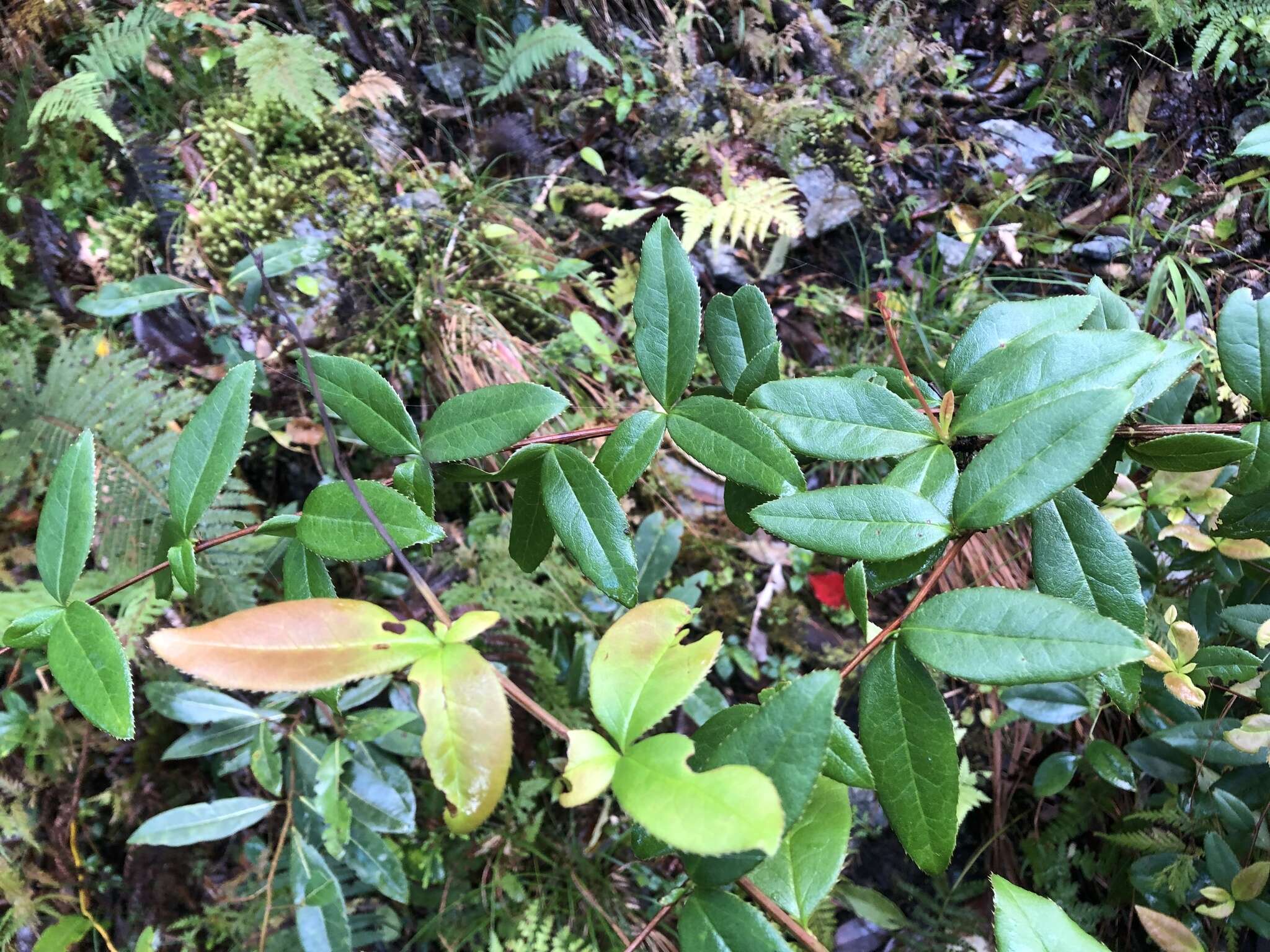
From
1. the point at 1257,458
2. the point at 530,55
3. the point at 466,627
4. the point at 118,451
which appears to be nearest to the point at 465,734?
the point at 466,627

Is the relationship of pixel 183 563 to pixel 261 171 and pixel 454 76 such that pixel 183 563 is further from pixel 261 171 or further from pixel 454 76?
pixel 454 76

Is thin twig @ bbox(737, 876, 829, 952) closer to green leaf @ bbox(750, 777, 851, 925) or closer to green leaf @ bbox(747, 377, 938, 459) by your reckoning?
green leaf @ bbox(750, 777, 851, 925)

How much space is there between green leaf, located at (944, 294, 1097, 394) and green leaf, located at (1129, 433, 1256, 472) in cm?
13

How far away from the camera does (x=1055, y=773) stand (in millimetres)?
1381

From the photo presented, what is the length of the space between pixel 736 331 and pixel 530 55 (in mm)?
2069

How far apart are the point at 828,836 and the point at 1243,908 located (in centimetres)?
102

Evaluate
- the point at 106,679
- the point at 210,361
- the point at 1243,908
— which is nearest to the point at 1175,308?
the point at 1243,908

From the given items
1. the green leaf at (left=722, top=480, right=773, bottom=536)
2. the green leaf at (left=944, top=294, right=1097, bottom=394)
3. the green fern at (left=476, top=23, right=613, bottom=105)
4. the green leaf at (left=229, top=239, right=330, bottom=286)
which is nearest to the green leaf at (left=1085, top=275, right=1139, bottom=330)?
the green leaf at (left=944, top=294, right=1097, bottom=394)

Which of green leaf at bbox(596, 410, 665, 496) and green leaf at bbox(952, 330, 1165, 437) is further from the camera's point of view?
green leaf at bbox(596, 410, 665, 496)

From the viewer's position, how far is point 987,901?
1.60 metres

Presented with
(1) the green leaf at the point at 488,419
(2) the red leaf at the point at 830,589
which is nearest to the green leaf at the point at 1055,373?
(1) the green leaf at the point at 488,419

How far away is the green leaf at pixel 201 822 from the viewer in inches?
52.6

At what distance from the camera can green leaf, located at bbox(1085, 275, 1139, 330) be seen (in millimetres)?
701

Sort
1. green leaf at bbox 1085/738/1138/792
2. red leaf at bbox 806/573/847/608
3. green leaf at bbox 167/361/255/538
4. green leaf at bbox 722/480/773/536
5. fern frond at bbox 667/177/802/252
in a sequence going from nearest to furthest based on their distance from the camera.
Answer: green leaf at bbox 167/361/255/538, green leaf at bbox 722/480/773/536, green leaf at bbox 1085/738/1138/792, red leaf at bbox 806/573/847/608, fern frond at bbox 667/177/802/252
